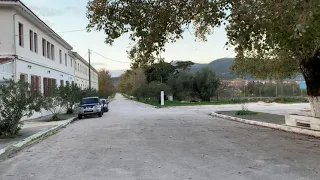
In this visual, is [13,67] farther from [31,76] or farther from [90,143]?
[90,143]

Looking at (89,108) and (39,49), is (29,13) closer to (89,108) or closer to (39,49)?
(39,49)

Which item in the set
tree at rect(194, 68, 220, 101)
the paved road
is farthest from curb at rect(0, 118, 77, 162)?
tree at rect(194, 68, 220, 101)

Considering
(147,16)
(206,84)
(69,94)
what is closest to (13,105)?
(147,16)

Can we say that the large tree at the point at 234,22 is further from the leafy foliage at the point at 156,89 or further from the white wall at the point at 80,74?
the leafy foliage at the point at 156,89

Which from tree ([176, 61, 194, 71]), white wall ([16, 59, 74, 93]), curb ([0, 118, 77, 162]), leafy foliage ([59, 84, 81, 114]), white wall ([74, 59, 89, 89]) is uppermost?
tree ([176, 61, 194, 71])

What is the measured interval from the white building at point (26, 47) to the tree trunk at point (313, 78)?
1302 cm

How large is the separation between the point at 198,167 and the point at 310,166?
247 centimetres

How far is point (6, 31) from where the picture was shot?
76.1ft

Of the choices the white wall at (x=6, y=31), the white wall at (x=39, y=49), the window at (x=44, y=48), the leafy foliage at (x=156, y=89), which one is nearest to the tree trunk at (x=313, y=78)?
the white wall at (x=6, y=31)

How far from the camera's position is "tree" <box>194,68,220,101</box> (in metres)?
60.5

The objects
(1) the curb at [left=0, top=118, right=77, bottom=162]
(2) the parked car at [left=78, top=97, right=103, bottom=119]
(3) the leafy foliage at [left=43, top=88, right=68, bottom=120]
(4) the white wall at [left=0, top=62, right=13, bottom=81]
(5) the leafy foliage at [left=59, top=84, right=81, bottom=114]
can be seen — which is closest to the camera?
(1) the curb at [left=0, top=118, right=77, bottom=162]

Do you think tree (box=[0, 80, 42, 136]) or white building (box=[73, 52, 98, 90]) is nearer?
tree (box=[0, 80, 42, 136])

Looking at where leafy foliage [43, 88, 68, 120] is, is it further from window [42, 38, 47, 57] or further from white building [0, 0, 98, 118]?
window [42, 38, 47, 57]

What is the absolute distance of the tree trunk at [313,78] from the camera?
1467 cm
